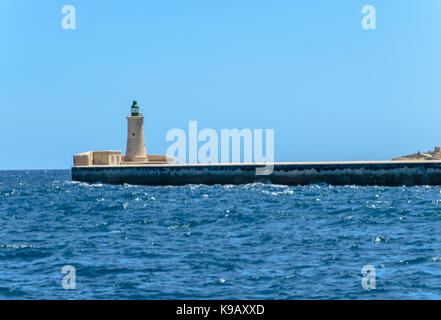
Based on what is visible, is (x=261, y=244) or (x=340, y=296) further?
(x=261, y=244)

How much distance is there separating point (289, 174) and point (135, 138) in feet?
57.9

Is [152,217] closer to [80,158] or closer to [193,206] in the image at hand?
[193,206]

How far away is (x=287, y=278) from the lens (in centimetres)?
1255

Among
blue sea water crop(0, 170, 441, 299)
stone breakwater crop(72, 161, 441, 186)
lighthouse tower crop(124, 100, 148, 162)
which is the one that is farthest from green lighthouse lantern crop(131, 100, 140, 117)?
blue sea water crop(0, 170, 441, 299)

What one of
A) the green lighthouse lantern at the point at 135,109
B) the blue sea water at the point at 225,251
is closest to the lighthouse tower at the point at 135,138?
the green lighthouse lantern at the point at 135,109

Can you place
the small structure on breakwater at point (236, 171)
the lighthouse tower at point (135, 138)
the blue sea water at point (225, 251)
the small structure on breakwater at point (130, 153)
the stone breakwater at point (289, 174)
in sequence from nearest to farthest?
the blue sea water at point (225, 251) → the stone breakwater at point (289, 174) → the small structure on breakwater at point (236, 171) → the small structure on breakwater at point (130, 153) → the lighthouse tower at point (135, 138)

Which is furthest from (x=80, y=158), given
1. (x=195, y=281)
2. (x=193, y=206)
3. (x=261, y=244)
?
Result: (x=195, y=281)

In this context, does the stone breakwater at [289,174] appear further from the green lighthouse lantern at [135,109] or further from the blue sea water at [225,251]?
the blue sea water at [225,251]

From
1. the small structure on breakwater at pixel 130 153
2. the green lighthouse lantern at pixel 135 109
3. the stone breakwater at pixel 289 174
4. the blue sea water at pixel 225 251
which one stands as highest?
the green lighthouse lantern at pixel 135 109

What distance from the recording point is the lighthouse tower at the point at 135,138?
195ft

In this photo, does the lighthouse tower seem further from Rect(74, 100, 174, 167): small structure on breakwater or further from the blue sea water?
the blue sea water

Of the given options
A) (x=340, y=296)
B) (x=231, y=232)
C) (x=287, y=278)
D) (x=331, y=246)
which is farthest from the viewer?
(x=231, y=232)

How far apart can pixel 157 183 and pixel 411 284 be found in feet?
138

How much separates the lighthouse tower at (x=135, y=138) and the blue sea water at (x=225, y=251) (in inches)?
1132
